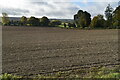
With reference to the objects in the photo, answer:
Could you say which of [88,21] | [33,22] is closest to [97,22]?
[88,21]

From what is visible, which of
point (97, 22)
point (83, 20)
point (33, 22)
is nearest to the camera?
point (97, 22)

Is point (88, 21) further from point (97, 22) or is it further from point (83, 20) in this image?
point (97, 22)

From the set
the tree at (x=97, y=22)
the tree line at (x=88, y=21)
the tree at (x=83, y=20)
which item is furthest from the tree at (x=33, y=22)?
the tree at (x=97, y=22)

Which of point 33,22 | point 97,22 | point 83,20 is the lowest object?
point 97,22

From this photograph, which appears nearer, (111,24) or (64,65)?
(64,65)

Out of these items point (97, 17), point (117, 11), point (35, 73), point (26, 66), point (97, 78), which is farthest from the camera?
point (97, 17)

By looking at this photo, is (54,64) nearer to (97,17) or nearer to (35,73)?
(35,73)

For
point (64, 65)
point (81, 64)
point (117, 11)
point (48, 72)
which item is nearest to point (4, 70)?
point (48, 72)

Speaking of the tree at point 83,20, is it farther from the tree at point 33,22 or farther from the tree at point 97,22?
the tree at point 33,22

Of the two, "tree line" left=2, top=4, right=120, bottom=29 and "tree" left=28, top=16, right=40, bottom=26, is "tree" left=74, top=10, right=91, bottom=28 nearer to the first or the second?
"tree line" left=2, top=4, right=120, bottom=29

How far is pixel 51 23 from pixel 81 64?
75987 millimetres

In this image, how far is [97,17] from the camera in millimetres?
69562

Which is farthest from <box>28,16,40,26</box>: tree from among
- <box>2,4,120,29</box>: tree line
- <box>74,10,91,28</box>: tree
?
<box>74,10,91,28</box>: tree

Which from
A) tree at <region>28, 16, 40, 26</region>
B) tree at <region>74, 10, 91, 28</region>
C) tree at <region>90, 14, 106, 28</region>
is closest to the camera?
tree at <region>90, 14, 106, 28</region>
